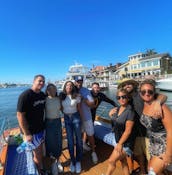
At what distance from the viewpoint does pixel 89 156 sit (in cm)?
428

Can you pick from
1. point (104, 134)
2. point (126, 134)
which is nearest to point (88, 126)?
point (104, 134)

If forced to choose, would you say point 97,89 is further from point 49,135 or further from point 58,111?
point 49,135

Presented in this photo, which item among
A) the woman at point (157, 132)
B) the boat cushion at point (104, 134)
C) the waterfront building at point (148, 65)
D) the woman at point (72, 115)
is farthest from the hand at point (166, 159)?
→ the waterfront building at point (148, 65)

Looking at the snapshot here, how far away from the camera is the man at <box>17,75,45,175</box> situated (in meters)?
2.92

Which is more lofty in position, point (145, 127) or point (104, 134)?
point (145, 127)

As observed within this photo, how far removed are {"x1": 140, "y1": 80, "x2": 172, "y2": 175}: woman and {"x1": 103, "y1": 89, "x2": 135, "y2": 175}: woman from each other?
0.36 meters

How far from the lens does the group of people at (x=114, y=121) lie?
2336 mm

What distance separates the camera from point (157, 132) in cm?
236

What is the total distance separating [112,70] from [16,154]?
60626 mm

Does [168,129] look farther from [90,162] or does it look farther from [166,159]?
[90,162]

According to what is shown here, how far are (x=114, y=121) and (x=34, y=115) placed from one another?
1295mm

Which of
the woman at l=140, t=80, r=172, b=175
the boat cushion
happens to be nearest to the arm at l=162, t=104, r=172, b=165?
the woman at l=140, t=80, r=172, b=175

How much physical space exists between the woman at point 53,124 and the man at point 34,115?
0.15m

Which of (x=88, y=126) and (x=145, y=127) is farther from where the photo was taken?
(x=88, y=126)
